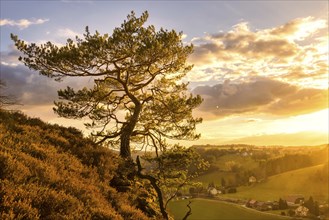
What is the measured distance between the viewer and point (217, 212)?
13362cm

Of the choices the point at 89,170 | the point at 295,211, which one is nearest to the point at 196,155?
the point at 89,170

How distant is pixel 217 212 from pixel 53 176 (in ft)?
429

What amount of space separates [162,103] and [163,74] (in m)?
1.98

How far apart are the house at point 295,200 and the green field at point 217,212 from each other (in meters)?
22.9

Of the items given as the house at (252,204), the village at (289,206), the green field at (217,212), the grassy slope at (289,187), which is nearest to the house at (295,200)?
the village at (289,206)

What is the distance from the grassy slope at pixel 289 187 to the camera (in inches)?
6585

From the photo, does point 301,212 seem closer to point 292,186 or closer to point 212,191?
point 292,186

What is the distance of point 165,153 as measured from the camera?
22625mm

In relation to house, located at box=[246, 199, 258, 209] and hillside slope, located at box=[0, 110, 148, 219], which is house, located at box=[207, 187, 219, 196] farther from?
hillside slope, located at box=[0, 110, 148, 219]

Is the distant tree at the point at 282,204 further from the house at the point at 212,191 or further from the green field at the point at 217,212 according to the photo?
the house at the point at 212,191

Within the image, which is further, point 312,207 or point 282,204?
point 282,204

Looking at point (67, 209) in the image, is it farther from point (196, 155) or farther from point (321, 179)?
point (321, 179)

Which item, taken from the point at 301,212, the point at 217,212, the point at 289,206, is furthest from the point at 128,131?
the point at 289,206

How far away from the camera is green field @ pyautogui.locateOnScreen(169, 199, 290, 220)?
125 meters
